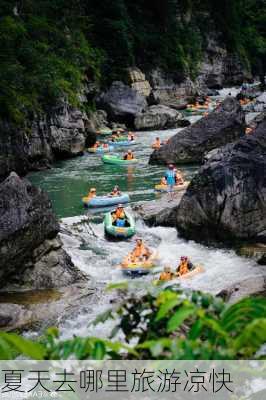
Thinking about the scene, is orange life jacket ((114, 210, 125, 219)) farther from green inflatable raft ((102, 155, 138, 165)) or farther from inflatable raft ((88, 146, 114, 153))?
inflatable raft ((88, 146, 114, 153))

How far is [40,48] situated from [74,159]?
269 inches

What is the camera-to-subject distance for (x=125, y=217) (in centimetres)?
1739

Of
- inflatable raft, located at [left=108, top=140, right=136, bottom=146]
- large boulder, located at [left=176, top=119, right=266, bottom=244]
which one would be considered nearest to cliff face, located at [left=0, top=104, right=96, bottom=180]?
inflatable raft, located at [left=108, top=140, right=136, bottom=146]

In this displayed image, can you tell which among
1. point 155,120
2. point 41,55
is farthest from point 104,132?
point 41,55

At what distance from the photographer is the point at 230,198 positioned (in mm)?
15078

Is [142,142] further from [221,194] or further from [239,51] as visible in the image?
[239,51]

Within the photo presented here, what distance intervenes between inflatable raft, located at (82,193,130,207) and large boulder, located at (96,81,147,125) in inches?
692

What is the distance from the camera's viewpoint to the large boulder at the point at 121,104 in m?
37.1

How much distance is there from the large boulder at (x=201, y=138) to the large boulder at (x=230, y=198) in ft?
31.6

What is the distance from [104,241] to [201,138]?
11.2 meters

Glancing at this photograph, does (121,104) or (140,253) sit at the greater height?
(121,104)

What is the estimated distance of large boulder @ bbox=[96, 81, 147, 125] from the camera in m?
37.1

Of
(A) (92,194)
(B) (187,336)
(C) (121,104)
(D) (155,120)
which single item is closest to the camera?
(B) (187,336)

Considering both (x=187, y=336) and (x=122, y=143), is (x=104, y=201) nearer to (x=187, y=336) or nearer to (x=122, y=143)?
(x=122, y=143)
